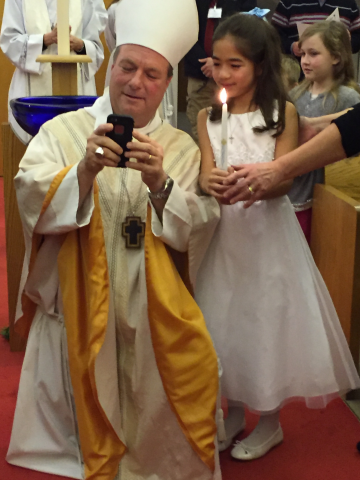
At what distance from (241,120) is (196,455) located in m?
1.21

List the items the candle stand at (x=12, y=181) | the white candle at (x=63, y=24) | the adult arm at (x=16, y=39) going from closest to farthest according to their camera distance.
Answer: the white candle at (x=63, y=24) → the candle stand at (x=12, y=181) → the adult arm at (x=16, y=39)

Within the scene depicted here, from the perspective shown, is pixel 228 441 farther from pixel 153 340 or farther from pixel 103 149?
pixel 103 149

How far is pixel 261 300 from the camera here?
7.79ft

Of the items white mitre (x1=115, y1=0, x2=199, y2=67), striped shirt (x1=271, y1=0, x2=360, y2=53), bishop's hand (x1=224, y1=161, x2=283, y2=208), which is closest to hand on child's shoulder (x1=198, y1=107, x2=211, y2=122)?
Result: white mitre (x1=115, y1=0, x2=199, y2=67)

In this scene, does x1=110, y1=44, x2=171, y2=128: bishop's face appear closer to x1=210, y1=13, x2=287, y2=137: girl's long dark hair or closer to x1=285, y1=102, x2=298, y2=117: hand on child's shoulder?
x1=210, y1=13, x2=287, y2=137: girl's long dark hair

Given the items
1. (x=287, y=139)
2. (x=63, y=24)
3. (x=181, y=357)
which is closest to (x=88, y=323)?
(x=181, y=357)

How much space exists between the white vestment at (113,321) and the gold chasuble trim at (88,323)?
0.05m

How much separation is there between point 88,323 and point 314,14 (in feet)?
12.6

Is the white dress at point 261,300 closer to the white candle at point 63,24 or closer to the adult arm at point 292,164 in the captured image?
the adult arm at point 292,164

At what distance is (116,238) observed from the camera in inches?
89.6

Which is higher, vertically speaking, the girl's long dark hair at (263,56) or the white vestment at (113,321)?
the girl's long dark hair at (263,56)

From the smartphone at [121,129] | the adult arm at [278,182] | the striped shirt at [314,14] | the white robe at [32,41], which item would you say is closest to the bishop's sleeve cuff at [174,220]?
the adult arm at [278,182]

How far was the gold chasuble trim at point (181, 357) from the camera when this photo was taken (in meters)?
2.14

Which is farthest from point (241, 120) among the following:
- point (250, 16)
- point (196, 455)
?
point (196, 455)
